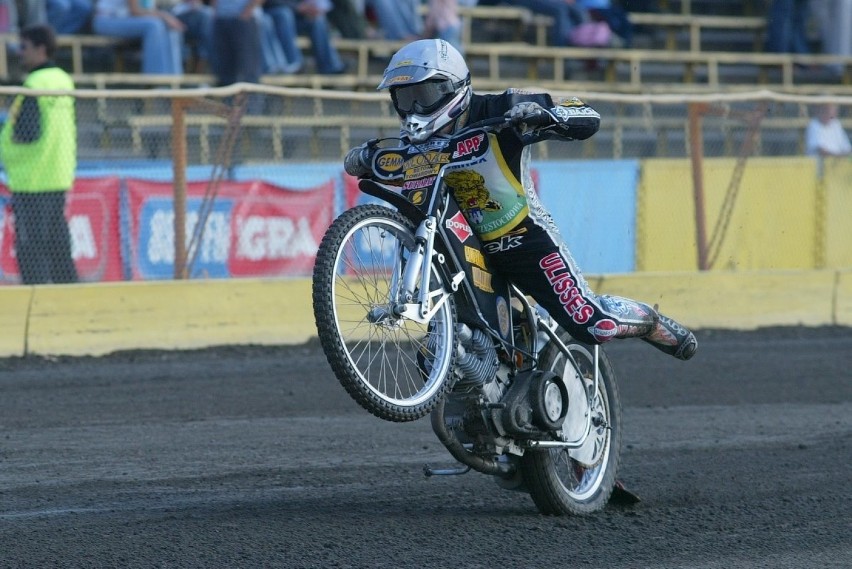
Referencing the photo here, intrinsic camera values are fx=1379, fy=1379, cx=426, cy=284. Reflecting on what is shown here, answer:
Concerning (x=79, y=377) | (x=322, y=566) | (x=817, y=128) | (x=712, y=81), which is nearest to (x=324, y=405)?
(x=79, y=377)

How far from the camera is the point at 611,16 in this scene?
1820 cm

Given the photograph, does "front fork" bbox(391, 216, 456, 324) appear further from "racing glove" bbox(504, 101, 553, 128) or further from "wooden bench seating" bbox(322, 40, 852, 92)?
"wooden bench seating" bbox(322, 40, 852, 92)

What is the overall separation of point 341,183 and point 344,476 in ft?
16.7

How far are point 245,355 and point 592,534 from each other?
5.61m

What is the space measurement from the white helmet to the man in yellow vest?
5.42 m

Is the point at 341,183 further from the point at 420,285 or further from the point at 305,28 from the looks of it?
the point at 420,285

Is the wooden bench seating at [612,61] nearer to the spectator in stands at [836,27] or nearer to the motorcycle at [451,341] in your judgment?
the spectator in stands at [836,27]

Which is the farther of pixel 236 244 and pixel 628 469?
pixel 236 244

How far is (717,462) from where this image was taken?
280 inches

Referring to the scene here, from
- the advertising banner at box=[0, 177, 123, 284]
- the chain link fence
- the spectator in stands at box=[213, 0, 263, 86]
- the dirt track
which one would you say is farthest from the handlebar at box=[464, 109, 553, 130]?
the spectator in stands at box=[213, 0, 263, 86]

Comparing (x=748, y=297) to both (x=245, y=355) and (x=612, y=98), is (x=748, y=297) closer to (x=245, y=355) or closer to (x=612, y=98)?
(x=612, y=98)

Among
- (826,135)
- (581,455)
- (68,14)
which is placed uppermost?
(68,14)

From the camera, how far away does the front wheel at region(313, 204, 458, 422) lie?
16.3 ft

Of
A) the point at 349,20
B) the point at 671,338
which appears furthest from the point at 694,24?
the point at 671,338
